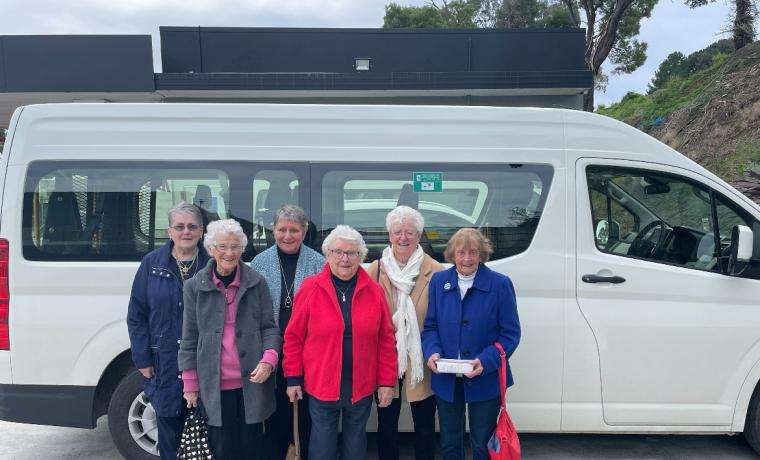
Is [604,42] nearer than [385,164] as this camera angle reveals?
No

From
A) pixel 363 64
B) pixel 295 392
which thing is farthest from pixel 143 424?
pixel 363 64

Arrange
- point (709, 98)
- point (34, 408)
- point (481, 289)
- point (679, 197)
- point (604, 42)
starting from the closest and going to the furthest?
point (481, 289) < point (34, 408) < point (679, 197) < point (709, 98) < point (604, 42)

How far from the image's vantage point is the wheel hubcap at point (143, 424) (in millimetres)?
3474

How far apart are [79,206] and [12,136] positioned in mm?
583

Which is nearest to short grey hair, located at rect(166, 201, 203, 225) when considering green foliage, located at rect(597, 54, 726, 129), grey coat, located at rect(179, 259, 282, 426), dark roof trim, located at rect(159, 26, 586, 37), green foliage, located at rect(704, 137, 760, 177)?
Answer: grey coat, located at rect(179, 259, 282, 426)

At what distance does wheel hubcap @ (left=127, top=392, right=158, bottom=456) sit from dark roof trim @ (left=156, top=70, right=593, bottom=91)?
9554 mm

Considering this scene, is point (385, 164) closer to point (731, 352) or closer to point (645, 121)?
point (731, 352)

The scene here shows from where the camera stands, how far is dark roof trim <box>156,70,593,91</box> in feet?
38.8

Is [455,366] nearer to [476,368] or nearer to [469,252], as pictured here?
[476,368]

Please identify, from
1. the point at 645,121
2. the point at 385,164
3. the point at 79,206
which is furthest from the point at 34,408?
the point at 645,121

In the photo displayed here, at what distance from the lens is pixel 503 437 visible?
111 inches

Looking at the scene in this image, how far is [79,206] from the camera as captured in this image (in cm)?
345

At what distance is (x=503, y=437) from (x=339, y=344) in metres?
0.97

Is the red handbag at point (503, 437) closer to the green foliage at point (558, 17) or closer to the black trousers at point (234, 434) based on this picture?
the black trousers at point (234, 434)
